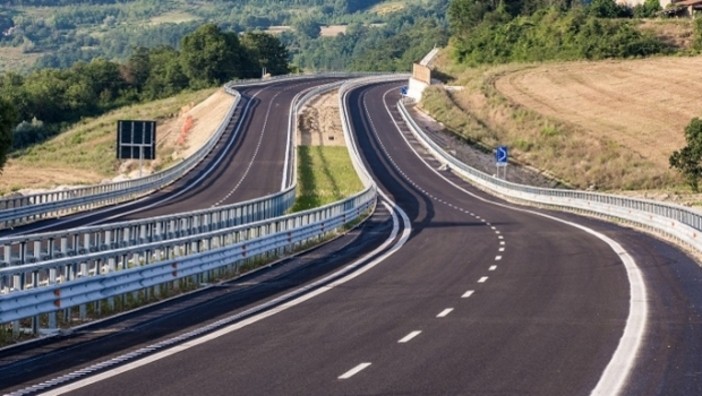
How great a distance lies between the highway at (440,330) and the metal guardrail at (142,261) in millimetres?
819

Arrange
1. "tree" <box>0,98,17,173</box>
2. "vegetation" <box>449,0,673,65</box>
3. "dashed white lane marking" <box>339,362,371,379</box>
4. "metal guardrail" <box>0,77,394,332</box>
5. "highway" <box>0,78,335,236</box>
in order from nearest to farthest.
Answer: "dashed white lane marking" <box>339,362,371,379</box> < "metal guardrail" <box>0,77,394,332</box> < "highway" <box>0,78,335,236</box> < "tree" <box>0,98,17,173</box> < "vegetation" <box>449,0,673,65</box>

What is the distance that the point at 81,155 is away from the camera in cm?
10331

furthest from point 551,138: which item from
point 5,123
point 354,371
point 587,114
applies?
point 354,371

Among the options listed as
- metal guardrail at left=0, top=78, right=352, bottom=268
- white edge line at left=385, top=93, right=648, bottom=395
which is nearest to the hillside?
metal guardrail at left=0, top=78, right=352, bottom=268

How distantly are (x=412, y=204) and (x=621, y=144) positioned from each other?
1207 inches

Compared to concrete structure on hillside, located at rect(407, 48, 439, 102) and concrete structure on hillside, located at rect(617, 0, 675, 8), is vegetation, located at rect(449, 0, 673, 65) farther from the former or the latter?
concrete structure on hillside, located at rect(407, 48, 439, 102)

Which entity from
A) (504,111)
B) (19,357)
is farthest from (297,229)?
(504,111)

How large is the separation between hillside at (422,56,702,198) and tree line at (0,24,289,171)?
34003 mm

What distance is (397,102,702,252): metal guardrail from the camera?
123ft

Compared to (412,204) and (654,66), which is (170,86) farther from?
(412,204)

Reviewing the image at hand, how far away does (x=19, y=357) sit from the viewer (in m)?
16.9

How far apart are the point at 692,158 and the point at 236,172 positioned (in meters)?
22.7

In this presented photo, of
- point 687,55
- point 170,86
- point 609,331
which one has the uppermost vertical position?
point 609,331

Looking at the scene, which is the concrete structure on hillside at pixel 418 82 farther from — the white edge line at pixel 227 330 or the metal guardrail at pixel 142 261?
the white edge line at pixel 227 330
